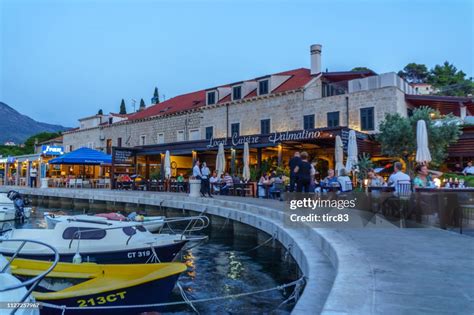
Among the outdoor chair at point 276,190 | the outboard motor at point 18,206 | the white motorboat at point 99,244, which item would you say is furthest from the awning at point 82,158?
the white motorboat at point 99,244

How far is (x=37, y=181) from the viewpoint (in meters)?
37.1

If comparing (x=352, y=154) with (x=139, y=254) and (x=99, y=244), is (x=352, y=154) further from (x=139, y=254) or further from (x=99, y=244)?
(x=99, y=244)

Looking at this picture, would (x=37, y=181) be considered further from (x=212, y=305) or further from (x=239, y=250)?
(x=212, y=305)

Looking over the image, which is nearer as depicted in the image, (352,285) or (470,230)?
(352,285)

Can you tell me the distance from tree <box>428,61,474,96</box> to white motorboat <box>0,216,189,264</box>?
53290 mm

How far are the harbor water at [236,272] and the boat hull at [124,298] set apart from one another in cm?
53

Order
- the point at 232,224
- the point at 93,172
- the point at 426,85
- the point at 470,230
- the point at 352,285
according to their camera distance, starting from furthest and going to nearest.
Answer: the point at 426,85 < the point at 93,172 < the point at 232,224 < the point at 470,230 < the point at 352,285

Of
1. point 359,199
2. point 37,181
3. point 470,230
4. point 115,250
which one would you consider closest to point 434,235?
point 470,230

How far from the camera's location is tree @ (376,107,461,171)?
20.6 metres

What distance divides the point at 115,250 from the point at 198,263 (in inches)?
108

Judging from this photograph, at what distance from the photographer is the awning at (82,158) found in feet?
92.1

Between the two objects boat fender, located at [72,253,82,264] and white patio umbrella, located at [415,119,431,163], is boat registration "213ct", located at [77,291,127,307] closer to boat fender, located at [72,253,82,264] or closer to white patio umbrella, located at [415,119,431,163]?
boat fender, located at [72,253,82,264]

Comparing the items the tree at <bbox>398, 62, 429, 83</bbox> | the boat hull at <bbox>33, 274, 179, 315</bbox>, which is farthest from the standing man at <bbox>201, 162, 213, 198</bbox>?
the tree at <bbox>398, 62, 429, 83</bbox>

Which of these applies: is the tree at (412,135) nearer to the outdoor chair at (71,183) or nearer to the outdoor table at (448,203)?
the outdoor table at (448,203)
